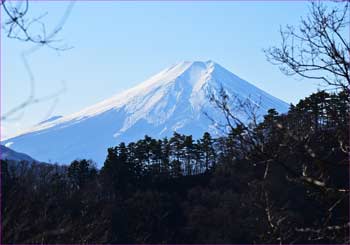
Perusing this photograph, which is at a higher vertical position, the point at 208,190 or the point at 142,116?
the point at 142,116

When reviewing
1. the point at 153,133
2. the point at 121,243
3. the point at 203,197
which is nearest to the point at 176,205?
the point at 203,197

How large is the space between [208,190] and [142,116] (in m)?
95.3

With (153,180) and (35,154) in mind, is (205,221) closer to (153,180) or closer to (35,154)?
(153,180)

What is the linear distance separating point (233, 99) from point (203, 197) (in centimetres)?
1894

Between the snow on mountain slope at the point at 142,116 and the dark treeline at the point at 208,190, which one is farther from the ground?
the snow on mountain slope at the point at 142,116

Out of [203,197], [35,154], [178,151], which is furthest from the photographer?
[35,154]

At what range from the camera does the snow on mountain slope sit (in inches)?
4535

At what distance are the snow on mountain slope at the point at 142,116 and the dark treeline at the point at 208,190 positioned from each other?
7522cm

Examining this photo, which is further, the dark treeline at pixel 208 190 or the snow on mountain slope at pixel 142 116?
the snow on mountain slope at pixel 142 116

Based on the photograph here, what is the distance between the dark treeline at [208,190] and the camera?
11.5ft

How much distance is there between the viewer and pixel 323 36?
12.6ft

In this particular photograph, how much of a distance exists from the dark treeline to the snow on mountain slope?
7522 centimetres

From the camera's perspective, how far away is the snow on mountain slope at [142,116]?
11519 centimetres

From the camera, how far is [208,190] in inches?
910
